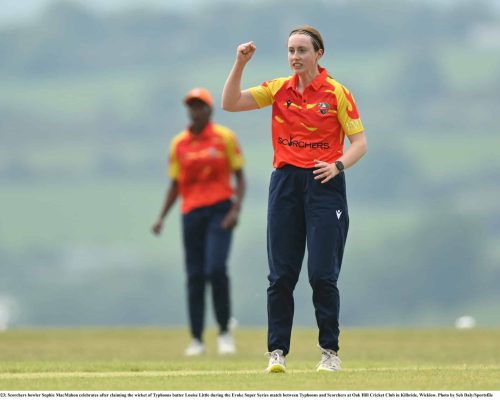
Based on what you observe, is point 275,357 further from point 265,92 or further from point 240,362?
point 240,362

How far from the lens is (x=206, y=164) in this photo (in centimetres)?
1875

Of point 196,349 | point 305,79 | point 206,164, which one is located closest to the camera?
point 305,79

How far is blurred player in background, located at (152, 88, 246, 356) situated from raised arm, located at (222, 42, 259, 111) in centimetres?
688

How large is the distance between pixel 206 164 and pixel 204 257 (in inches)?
45.8

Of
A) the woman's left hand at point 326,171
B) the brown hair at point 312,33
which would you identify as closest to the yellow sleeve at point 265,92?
the brown hair at point 312,33

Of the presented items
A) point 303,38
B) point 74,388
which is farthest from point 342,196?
point 74,388

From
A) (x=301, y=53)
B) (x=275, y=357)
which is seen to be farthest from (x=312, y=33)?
(x=275, y=357)

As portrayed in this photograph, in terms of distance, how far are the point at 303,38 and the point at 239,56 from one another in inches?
20.7

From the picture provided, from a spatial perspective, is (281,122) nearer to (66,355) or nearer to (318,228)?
(318,228)

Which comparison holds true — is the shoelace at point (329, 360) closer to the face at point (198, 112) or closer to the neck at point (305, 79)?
the neck at point (305, 79)

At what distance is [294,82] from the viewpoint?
11.6 metres

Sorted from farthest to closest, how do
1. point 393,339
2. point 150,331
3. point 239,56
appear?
point 150,331, point 393,339, point 239,56

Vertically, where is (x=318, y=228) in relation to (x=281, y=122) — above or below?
below

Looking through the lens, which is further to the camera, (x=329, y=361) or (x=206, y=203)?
(x=206, y=203)
